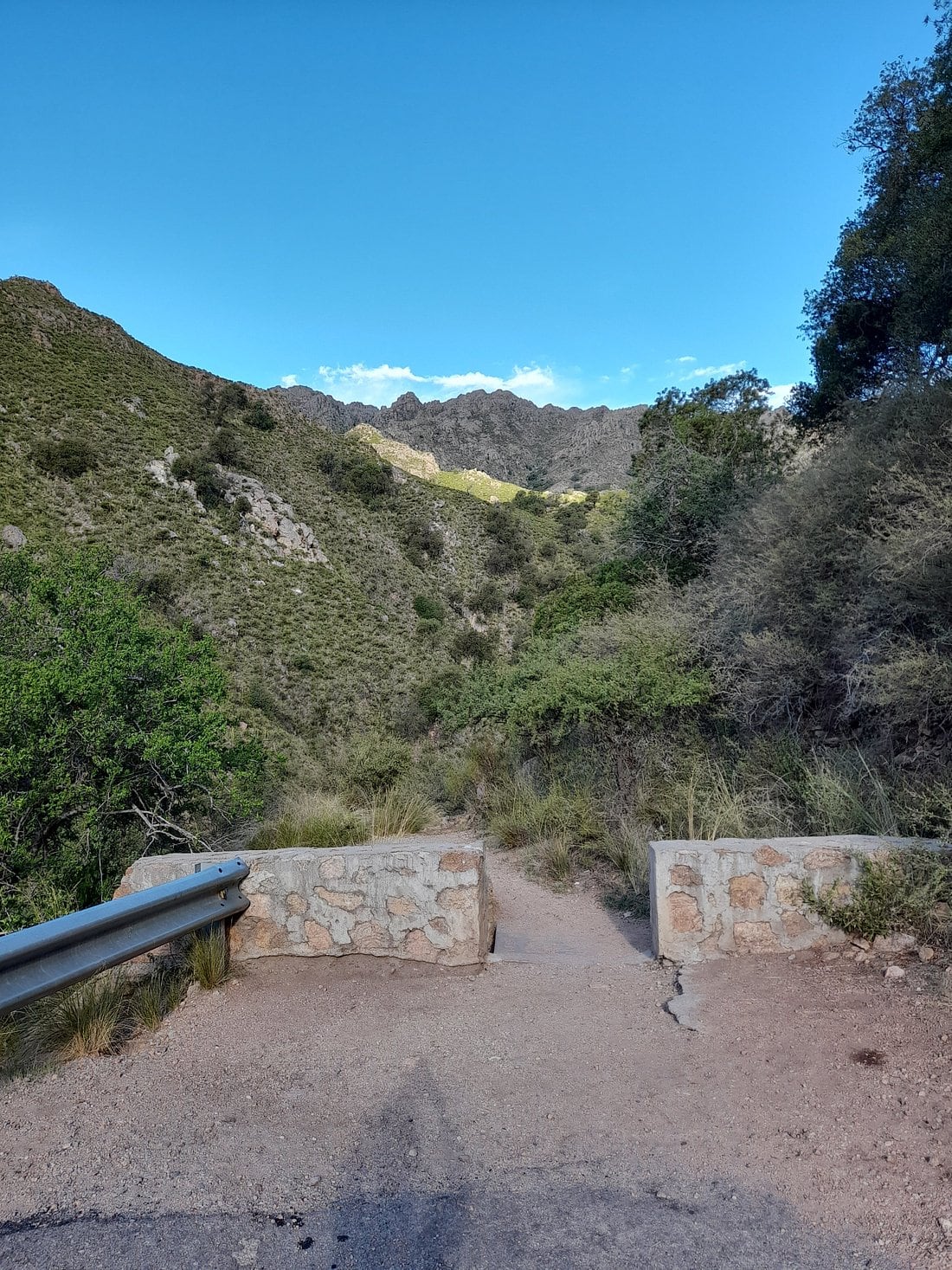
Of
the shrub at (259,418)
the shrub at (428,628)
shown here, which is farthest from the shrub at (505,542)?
the shrub at (259,418)

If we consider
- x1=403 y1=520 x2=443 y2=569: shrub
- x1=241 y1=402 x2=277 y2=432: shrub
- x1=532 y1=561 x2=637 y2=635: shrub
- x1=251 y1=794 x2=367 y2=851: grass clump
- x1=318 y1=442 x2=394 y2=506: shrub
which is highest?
x1=241 y1=402 x2=277 y2=432: shrub

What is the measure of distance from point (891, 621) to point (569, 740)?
4.09m

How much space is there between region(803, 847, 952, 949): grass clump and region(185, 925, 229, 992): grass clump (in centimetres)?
322

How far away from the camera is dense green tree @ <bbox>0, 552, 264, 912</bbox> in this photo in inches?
298

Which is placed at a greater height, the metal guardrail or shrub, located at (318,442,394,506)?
shrub, located at (318,442,394,506)

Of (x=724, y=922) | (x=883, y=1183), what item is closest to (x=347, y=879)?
(x=724, y=922)

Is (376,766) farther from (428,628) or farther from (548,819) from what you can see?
(428,628)

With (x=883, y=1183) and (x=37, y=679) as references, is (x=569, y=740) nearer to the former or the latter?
(x=37, y=679)

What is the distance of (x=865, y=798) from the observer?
5.86 metres

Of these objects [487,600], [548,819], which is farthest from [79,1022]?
[487,600]

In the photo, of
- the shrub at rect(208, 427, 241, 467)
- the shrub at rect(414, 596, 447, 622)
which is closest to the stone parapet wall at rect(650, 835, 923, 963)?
the shrub at rect(414, 596, 447, 622)

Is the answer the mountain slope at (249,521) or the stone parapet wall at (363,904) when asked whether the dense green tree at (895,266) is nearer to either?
the stone parapet wall at (363,904)

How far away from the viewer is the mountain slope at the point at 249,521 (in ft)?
96.7

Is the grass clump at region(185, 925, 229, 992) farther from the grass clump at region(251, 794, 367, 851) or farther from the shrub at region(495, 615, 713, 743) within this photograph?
the shrub at region(495, 615, 713, 743)
